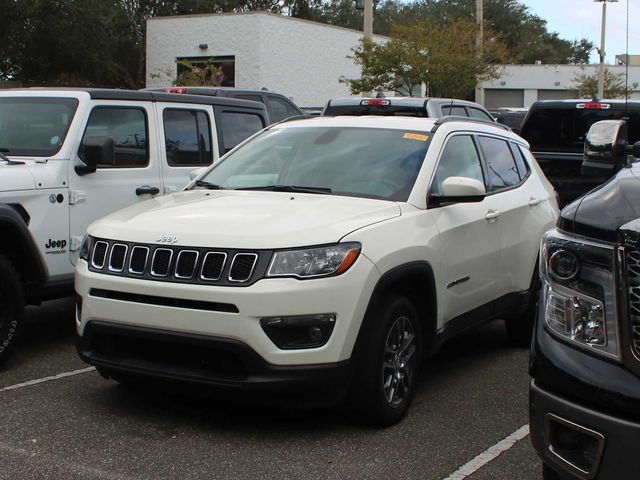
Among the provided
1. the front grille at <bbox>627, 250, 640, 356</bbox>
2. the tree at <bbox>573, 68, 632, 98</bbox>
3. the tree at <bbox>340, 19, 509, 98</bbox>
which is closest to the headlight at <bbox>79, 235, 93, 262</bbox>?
the front grille at <bbox>627, 250, 640, 356</bbox>

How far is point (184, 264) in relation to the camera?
4.32 meters

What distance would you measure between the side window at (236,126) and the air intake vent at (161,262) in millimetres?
3729

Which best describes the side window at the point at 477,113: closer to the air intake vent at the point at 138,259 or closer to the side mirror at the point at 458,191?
the side mirror at the point at 458,191

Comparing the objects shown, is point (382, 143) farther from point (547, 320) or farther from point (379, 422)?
point (547, 320)

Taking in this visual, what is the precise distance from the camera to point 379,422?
4590mm

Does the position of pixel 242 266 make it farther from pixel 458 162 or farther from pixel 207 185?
pixel 458 162

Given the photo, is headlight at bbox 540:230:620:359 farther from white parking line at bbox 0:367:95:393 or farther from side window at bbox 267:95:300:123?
side window at bbox 267:95:300:123

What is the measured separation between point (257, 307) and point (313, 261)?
Result: 378 millimetres

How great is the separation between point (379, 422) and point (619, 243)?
2.13 m

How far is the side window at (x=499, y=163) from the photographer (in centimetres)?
613

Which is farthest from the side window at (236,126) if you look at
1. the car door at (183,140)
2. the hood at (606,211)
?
the hood at (606,211)

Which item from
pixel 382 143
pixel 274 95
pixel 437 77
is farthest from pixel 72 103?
Answer: pixel 437 77

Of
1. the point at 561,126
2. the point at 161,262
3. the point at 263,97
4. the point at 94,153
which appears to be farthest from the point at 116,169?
the point at 263,97

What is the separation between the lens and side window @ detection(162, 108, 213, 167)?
7.33 metres
